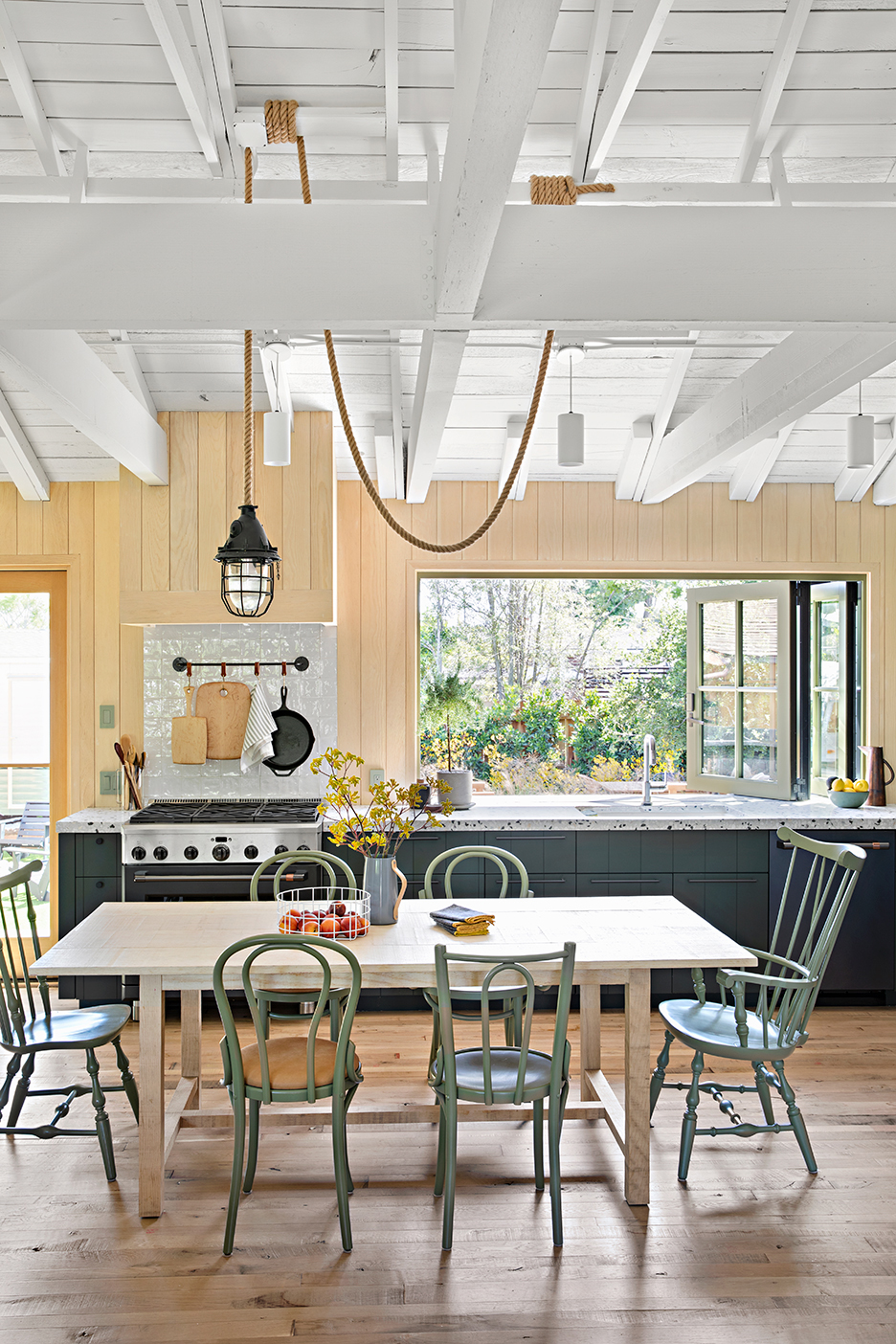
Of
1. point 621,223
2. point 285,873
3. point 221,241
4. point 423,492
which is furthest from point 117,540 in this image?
point 621,223

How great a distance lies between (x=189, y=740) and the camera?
16.2ft

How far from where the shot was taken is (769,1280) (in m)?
2.59

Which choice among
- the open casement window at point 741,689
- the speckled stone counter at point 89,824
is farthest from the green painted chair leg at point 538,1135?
the open casement window at point 741,689

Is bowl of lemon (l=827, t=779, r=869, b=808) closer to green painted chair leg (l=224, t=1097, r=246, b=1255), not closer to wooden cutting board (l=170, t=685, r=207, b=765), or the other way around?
wooden cutting board (l=170, t=685, r=207, b=765)

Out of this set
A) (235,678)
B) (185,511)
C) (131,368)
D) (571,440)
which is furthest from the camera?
(235,678)

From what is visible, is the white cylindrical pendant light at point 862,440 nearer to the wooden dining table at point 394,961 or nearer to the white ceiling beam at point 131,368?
the wooden dining table at point 394,961

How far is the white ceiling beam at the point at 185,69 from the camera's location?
8.27 feet

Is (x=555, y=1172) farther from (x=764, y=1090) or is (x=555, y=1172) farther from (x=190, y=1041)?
(x=190, y=1041)

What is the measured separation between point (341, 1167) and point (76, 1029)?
1031 mm

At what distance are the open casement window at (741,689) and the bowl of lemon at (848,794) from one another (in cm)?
24

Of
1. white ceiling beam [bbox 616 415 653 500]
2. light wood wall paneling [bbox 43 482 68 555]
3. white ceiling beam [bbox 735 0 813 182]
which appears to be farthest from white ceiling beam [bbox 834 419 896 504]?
light wood wall paneling [bbox 43 482 68 555]

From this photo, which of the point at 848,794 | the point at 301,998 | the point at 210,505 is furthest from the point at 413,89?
the point at 848,794

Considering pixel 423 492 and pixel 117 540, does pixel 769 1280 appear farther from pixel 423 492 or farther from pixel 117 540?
pixel 117 540

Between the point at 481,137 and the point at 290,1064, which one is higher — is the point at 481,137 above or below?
above
